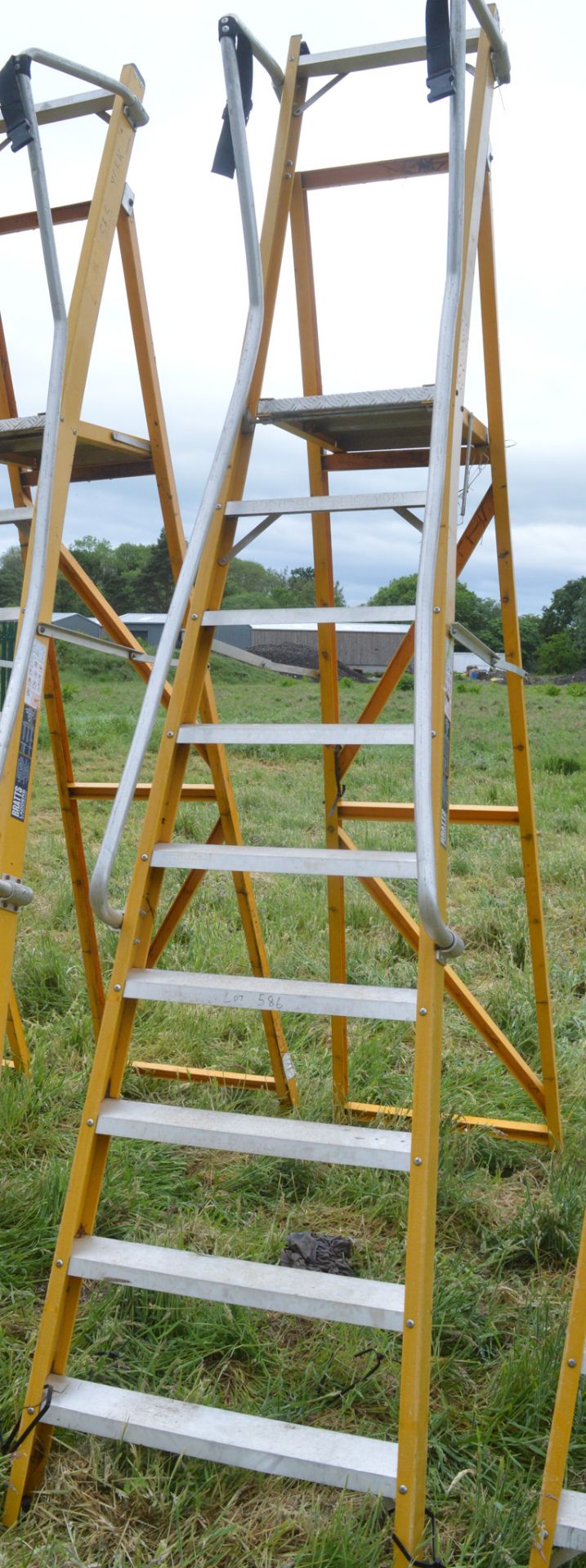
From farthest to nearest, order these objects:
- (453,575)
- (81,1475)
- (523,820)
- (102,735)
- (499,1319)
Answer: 1. (102,735)
2. (523,820)
3. (499,1319)
4. (453,575)
5. (81,1475)

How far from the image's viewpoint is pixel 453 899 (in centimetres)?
668

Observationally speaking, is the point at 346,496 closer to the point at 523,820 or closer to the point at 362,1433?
the point at 523,820

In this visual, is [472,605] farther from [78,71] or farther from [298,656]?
[78,71]

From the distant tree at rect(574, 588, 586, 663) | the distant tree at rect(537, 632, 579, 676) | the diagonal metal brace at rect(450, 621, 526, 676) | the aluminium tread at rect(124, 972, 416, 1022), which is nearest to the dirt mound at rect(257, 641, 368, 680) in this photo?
the distant tree at rect(537, 632, 579, 676)

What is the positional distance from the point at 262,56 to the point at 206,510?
1260 mm

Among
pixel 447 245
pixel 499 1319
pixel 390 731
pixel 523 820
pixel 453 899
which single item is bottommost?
pixel 499 1319

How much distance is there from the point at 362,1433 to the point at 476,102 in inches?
120

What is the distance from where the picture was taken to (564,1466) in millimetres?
1909

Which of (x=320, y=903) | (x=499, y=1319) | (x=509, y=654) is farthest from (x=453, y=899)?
(x=499, y=1319)

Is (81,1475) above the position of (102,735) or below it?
below

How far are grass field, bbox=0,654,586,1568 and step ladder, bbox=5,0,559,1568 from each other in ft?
0.61

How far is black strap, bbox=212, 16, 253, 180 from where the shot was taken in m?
2.72

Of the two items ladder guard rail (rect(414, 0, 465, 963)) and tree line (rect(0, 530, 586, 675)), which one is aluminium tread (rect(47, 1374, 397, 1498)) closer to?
ladder guard rail (rect(414, 0, 465, 963))

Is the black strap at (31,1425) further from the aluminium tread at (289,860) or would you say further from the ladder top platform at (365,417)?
the ladder top platform at (365,417)
